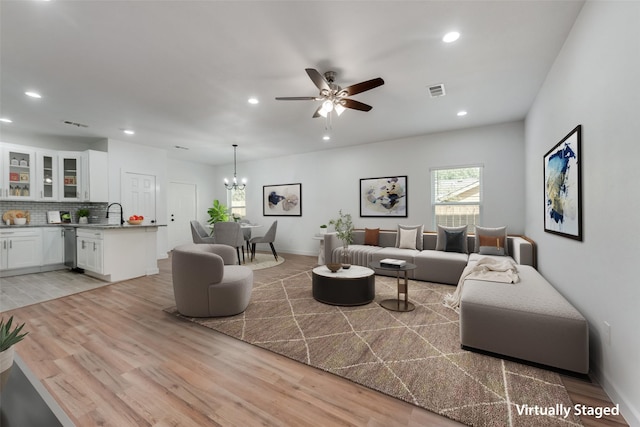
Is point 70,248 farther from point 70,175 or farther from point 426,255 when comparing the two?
point 426,255

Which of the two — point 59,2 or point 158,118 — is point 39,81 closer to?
point 158,118

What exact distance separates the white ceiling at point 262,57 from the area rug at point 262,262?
294 cm

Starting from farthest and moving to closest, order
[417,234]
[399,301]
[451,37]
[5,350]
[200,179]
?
[200,179]
[417,234]
[399,301]
[451,37]
[5,350]

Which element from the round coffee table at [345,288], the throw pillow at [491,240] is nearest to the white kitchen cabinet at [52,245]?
the round coffee table at [345,288]

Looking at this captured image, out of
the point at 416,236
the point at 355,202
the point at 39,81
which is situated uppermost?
the point at 39,81

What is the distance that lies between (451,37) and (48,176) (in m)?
7.43

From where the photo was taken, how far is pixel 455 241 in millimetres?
4797

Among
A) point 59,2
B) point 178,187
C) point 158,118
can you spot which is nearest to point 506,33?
point 59,2

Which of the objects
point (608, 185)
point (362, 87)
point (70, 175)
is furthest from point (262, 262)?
point (608, 185)

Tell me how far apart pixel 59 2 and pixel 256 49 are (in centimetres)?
149

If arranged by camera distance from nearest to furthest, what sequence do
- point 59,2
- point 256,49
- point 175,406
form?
A: point 175,406 → point 59,2 → point 256,49

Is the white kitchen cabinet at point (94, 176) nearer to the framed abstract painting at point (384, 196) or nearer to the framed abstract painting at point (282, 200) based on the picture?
the framed abstract painting at point (282, 200)

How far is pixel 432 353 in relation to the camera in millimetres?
2297

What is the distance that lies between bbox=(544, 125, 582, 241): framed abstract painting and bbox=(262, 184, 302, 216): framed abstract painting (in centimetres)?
538
